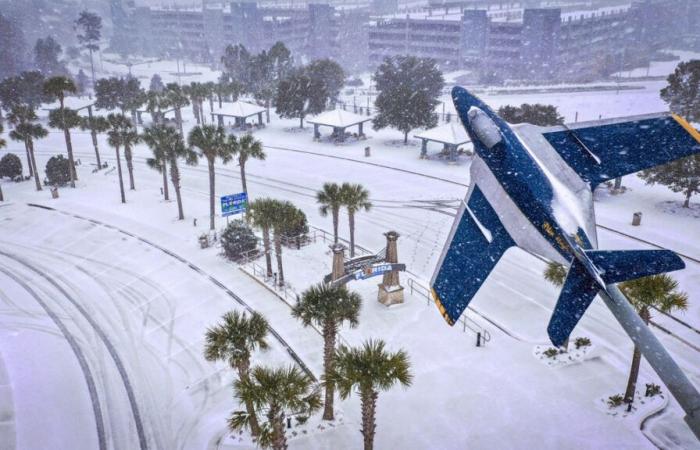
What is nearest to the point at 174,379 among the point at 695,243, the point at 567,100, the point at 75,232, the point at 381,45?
the point at 75,232

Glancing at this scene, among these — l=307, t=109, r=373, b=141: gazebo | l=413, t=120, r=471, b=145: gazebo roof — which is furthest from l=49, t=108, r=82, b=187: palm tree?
l=413, t=120, r=471, b=145: gazebo roof

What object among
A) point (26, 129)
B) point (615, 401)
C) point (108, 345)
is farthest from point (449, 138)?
point (26, 129)

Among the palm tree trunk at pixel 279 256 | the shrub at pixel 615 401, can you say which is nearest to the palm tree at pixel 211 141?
the palm tree trunk at pixel 279 256

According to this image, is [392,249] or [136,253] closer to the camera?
[392,249]

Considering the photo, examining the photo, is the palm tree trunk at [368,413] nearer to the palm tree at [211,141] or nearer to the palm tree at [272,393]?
the palm tree at [272,393]

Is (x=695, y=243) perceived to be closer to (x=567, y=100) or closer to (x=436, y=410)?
(x=436, y=410)
